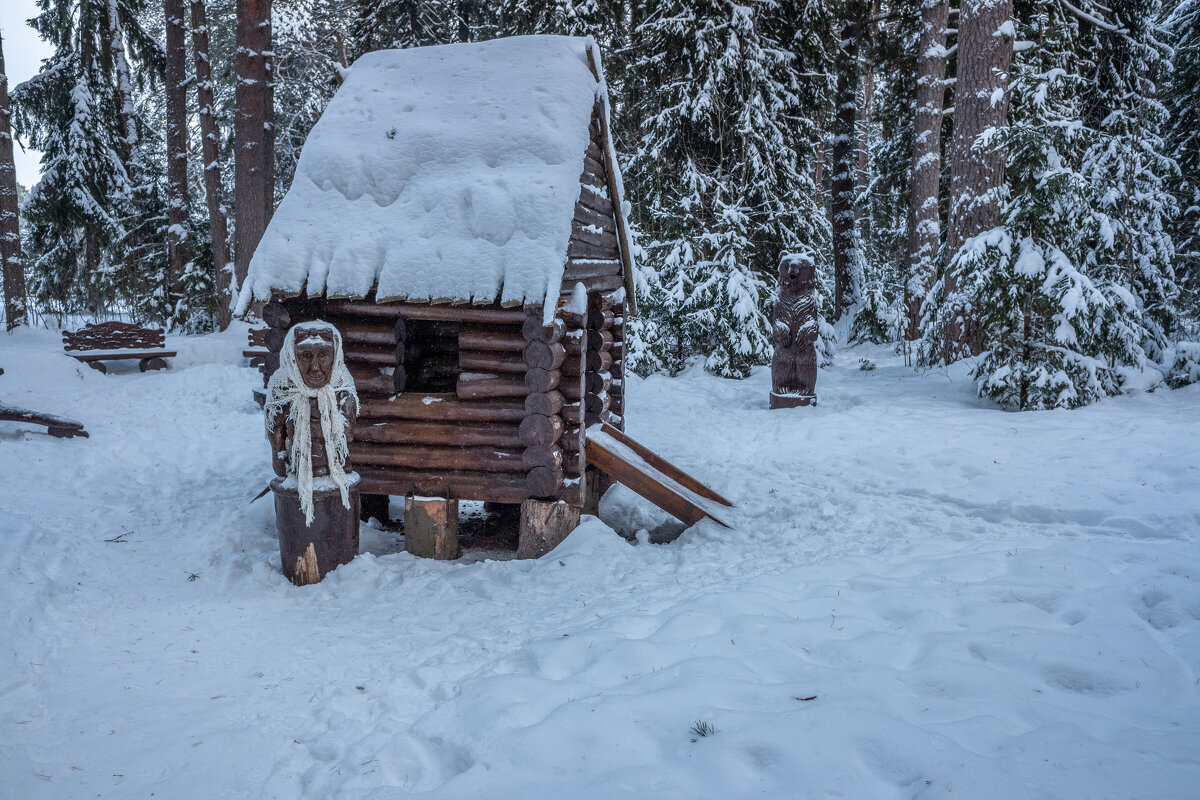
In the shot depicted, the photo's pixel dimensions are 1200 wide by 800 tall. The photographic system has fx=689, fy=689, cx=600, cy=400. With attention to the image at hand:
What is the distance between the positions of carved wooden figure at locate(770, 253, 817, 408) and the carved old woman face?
689 cm

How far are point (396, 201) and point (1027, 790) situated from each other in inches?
203

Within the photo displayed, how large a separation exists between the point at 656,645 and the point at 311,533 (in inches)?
96.2

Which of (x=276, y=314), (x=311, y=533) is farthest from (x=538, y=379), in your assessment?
(x=276, y=314)

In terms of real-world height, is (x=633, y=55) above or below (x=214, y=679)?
above

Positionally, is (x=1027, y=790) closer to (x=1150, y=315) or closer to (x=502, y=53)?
(x=502, y=53)

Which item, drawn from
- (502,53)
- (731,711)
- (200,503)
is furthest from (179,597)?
(502,53)

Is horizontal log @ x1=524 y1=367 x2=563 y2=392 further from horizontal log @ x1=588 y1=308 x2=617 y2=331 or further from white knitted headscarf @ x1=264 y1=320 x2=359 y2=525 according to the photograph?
horizontal log @ x1=588 y1=308 x2=617 y2=331

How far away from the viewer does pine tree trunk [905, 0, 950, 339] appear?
43.1 feet

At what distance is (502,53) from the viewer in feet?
21.0

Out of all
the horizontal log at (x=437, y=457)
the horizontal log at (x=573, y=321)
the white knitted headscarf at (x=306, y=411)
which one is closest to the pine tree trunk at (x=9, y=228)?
the horizontal log at (x=437, y=457)

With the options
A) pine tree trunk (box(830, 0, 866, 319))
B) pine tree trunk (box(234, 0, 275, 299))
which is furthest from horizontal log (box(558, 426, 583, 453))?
pine tree trunk (box(830, 0, 866, 319))

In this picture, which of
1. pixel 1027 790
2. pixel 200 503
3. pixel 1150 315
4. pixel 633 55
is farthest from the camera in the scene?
pixel 633 55

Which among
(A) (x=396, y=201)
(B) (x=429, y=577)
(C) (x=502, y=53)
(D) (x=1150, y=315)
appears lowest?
(B) (x=429, y=577)

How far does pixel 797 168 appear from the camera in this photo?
47.9 ft
